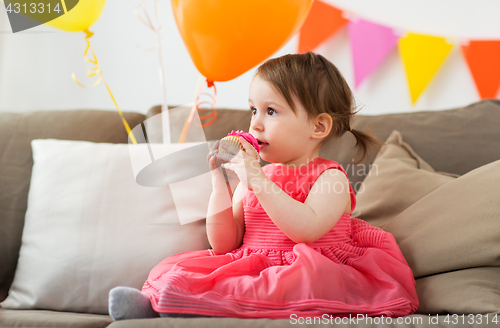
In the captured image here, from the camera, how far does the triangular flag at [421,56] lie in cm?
169

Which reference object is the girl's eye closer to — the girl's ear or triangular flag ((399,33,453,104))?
the girl's ear

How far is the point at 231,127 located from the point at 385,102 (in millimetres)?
841

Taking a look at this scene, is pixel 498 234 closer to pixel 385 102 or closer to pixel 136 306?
pixel 136 306

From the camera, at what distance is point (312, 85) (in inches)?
35.8

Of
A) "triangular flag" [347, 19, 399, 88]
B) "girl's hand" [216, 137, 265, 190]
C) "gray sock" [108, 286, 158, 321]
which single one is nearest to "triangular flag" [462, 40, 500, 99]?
"triangular flag" [347, 19, 399, 88]

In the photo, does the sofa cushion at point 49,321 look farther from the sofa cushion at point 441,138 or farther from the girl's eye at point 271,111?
the sofa cushion at point 441,138

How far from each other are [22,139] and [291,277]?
977 millimetres

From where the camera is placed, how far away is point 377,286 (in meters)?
0.78

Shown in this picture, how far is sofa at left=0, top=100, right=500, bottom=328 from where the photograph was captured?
2.68ft

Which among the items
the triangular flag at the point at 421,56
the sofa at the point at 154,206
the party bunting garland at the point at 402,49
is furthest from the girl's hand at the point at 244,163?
the triangular flag at the point at 421,56

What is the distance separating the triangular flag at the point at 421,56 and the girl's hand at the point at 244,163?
1.18 m

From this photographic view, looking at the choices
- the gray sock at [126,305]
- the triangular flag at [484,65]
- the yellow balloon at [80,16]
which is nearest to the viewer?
the gray sock at [126,305]

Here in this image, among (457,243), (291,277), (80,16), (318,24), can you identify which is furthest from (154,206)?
(318,24)

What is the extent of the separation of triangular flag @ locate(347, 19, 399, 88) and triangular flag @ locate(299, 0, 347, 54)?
0.08 metres
